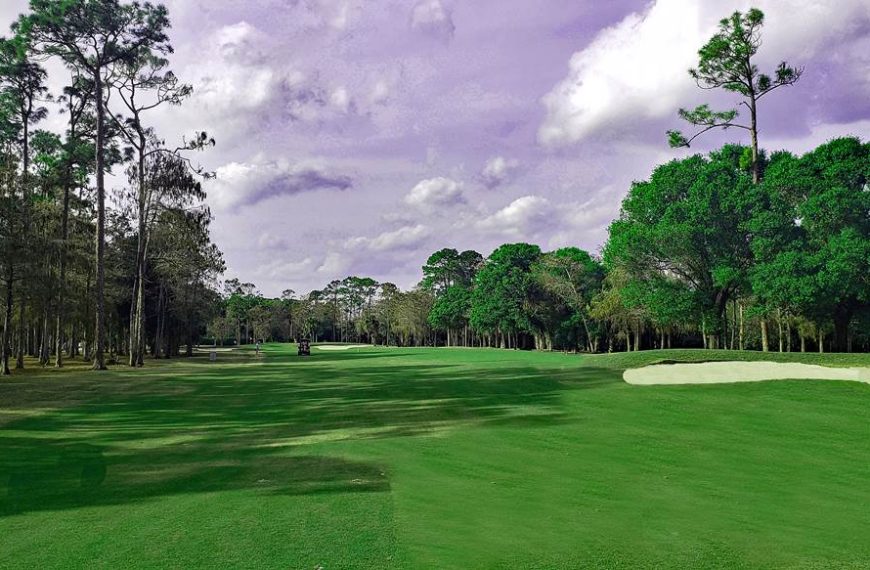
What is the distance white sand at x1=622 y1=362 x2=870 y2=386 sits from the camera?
85.0 ft

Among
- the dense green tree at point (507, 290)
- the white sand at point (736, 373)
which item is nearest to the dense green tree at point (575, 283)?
the dense green tree at point (507, 290)

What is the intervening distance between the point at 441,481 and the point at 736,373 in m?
21.1

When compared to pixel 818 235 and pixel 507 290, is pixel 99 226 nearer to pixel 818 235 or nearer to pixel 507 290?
pixel 818 235

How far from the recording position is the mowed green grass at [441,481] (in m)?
7.25

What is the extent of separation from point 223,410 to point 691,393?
18.2m

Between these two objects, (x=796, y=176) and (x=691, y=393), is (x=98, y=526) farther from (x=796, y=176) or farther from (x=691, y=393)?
(x=796, y=176)

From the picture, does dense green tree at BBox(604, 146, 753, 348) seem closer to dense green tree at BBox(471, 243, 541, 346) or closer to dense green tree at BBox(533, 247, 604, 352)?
dense green tree at BBox(533, 247, 604, 352)

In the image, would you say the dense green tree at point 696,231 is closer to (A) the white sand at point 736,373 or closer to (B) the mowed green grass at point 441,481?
(A) the white sand at point 736,373

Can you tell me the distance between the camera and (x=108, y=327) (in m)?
63.1

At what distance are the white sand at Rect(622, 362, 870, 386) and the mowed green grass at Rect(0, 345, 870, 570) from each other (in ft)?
6.73

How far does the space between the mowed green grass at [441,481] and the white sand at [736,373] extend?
6.73 feet

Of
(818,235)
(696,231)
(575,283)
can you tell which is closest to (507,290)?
(575,283)

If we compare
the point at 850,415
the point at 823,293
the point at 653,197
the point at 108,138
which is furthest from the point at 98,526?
the point at 108,138

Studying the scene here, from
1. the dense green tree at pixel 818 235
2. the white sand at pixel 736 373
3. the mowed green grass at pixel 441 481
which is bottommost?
the mowed green grass at pixel 441 481
